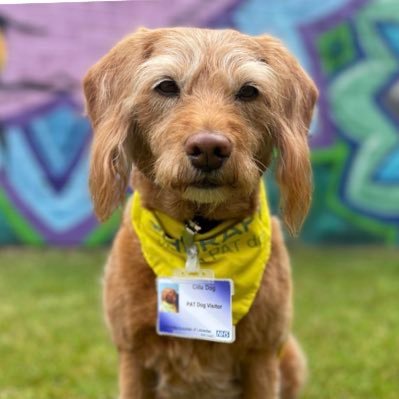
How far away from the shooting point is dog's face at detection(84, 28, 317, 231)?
2.30 meters

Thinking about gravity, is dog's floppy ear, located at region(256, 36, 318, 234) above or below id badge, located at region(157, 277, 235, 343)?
above

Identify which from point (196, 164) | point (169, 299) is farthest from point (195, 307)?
point (196, 164)

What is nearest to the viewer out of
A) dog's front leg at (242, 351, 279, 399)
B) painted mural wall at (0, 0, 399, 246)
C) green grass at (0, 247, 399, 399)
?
dog's front leg at (242, 351, 279, 399)

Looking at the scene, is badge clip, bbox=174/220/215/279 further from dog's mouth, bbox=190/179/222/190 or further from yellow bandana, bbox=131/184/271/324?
dog's mouth, bbox=190/179/222/190

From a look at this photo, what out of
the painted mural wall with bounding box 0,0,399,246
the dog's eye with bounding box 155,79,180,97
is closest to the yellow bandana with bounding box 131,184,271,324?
the dog's eye with bounding box 155,79,180,97

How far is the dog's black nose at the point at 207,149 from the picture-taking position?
2178mm

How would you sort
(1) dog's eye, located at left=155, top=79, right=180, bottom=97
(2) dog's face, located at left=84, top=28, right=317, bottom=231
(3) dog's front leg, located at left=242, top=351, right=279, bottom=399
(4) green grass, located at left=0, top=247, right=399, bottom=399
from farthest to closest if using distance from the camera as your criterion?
1. (4) green grass, located at left=0, top=247, right=399, bottom=399
2. (3) dog's front leg, located at left=242, top=351, right=279, bottom=399
3. (1) dog's eye, located at left=155, top=79, right=180, bottom=97
4. (2) dog's face, located at left=84, top=28, right=317, bottom=231

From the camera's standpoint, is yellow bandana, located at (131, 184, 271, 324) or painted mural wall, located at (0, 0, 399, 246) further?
painted mural wall, located at (0, 0, 399, 246)

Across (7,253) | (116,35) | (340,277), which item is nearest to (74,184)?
(7,253)

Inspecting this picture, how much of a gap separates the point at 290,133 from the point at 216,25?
624cm

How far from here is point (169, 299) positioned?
2.71 m

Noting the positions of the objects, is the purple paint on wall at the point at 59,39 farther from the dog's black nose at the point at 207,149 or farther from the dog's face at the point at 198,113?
the dog's black nose at the point at 207,149

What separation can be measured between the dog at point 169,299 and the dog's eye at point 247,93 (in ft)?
2.74

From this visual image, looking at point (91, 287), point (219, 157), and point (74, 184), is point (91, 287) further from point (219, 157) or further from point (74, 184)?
point (219, 157)
